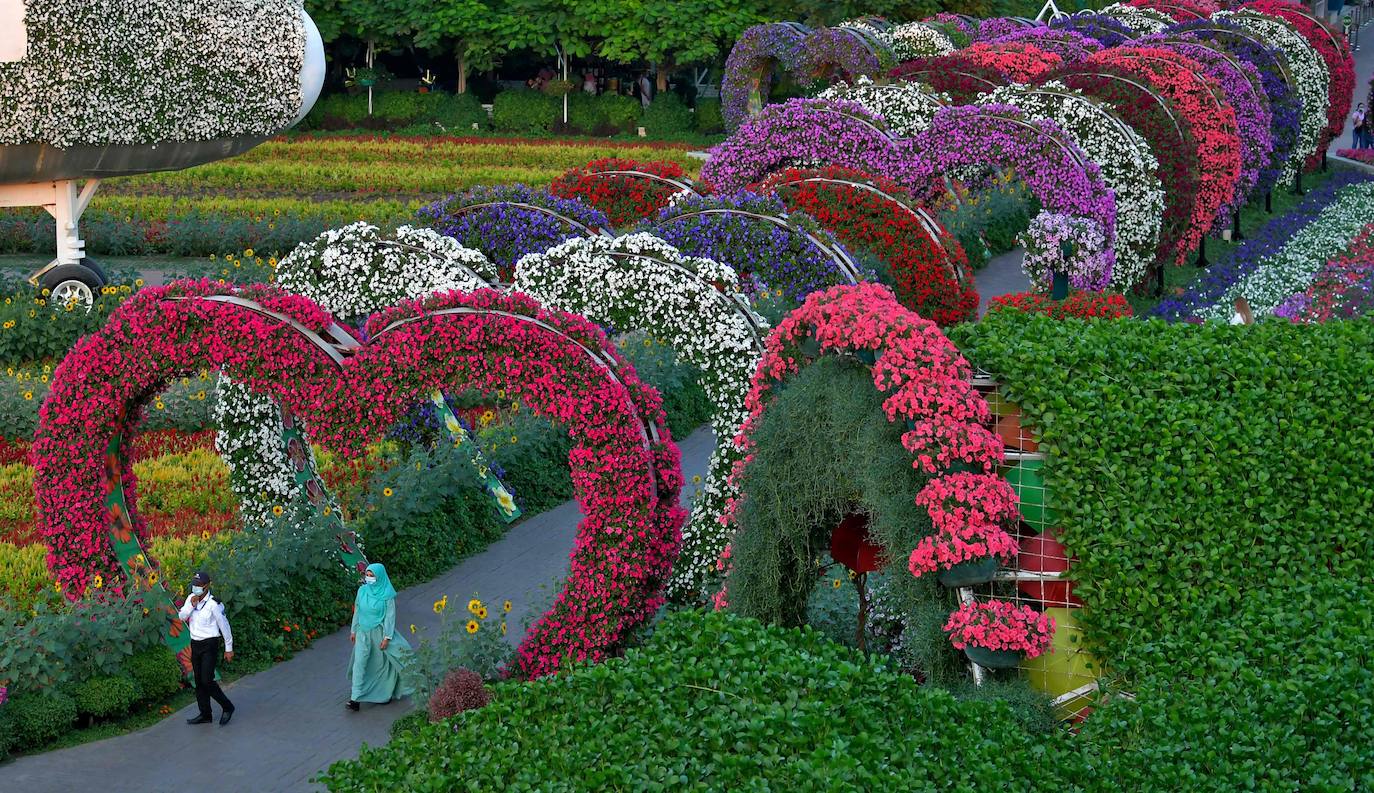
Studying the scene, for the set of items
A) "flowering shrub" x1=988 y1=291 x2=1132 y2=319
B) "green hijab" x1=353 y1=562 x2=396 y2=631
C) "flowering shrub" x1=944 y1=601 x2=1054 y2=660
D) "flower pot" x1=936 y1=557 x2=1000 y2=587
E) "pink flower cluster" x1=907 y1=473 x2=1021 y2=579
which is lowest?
"green hijab" x1=353 y1=562 x2=396 y2=631

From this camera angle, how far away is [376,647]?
10453mm

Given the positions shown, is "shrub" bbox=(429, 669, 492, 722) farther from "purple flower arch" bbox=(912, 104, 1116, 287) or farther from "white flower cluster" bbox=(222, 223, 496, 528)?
"purple flower arch" bbox=(912, 104, 1116, 287)

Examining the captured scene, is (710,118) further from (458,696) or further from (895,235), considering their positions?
(458,696)

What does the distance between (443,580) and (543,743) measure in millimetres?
6375

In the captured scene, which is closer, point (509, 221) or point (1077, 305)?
point (1077, 305)

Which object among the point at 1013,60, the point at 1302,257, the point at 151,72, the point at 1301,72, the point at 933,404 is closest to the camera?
the point at 933,404

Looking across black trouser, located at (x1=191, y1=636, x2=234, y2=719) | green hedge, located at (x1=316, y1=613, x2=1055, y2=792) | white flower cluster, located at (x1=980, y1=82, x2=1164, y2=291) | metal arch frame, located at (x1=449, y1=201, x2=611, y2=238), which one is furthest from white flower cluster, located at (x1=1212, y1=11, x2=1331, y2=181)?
green hedge, located at (x1=316, y1=613, x2=1055, y2=792)

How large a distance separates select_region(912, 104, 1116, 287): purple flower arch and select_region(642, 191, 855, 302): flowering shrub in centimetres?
546

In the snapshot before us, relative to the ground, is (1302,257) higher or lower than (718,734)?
lower

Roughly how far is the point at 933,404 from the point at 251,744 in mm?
4867

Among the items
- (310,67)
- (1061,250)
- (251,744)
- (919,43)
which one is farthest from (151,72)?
(919,43)

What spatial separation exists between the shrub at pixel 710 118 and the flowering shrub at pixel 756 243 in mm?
30177

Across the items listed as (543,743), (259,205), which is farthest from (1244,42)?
(543,743)

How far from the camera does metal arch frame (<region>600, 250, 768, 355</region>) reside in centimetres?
1143
